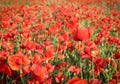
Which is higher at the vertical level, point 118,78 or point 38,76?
point 38,76

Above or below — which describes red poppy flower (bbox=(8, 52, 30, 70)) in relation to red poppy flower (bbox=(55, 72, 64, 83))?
above

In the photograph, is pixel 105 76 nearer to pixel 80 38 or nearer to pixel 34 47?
pixel 80 38

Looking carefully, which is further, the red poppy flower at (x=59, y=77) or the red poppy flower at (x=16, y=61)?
the red poppy flower at (x=59, y=77)

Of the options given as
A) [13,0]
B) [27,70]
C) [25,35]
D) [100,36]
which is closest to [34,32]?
[25,35]

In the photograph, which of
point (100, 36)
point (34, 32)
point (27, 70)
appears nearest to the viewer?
point (27, 70)

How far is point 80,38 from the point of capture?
87.5 inches

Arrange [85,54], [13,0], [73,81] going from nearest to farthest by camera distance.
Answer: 1. [73,81]
2. [85,54]
3. [13,0]

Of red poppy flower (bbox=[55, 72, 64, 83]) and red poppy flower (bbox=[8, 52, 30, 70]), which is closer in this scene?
red poppy flower (bbox=[8, 52, 30, 70])

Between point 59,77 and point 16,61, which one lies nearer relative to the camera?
point 16,61

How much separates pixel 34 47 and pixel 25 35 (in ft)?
2.33

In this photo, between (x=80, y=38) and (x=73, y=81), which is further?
(x=80, y=38)

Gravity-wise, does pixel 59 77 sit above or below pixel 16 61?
below

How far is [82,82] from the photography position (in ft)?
4.18

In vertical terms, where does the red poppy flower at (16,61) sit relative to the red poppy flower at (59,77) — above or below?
above
